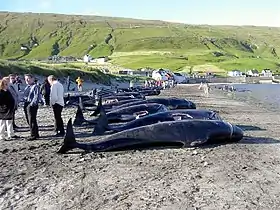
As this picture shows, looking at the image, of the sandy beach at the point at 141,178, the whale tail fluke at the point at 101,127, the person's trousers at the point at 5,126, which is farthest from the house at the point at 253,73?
the sandy beach at the point at 141,178

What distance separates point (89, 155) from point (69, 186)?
313 centimetres

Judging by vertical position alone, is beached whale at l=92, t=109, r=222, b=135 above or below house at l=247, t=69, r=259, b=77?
above

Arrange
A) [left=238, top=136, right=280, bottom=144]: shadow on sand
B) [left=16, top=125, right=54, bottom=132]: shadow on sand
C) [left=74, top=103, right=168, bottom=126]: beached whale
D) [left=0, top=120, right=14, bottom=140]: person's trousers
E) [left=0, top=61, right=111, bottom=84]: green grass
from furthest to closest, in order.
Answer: [left=0, top=61, right=111, bottom=84]: green grass < [left=74, top=103, right=168, bottom=126]: beached whale < [left=16, top=125, right=54, bottom=132]: shadow on sand < [left=238, top=136, right=280, bottom=144]: shadow on sand < [left=0, top=120, right=14, bottom=140]: person's trousers

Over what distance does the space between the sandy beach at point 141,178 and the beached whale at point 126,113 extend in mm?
4928

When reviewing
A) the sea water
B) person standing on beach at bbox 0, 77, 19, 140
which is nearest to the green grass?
the sea water

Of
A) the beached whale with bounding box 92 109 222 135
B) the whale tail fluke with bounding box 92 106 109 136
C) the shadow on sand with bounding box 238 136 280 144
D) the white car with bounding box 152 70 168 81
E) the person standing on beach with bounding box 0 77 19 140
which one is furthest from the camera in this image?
the white car with bounding box 152 70 168 81

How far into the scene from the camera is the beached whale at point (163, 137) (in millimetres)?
13523

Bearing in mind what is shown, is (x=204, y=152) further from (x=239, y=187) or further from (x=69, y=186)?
(x=69, y=186)

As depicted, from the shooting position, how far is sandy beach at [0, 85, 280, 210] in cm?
887

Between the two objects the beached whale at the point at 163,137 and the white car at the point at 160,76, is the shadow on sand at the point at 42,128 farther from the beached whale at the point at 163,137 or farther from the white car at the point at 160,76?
the white car at the point at 160,76

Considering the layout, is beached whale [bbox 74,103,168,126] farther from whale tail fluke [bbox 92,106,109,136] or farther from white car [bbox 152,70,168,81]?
white car [bbox 152,70,168,81]

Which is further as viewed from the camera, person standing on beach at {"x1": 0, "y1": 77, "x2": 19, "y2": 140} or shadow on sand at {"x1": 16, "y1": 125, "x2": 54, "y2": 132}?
shadow on sand at {"x1": 16, "y1": 125, "x2": 54, "y2": 132}

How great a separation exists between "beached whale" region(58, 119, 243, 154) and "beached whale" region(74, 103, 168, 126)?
5.24 m

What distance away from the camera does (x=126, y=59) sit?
633ft
